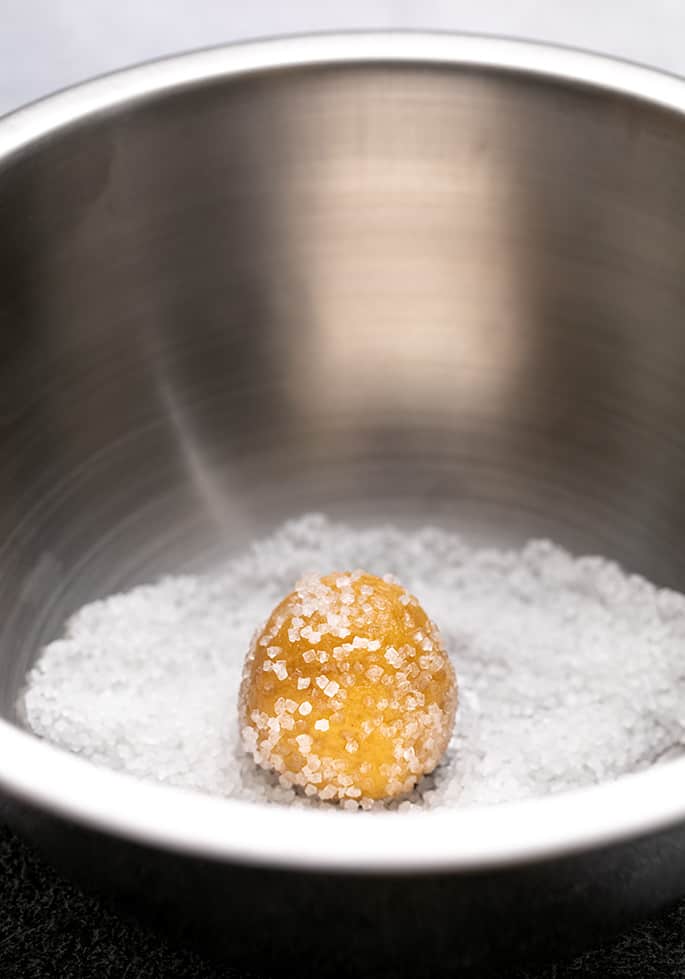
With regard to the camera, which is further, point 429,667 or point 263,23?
point 263,23

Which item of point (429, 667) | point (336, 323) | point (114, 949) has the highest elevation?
point (336, 323)

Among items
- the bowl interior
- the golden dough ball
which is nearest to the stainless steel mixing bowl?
the bowl interior

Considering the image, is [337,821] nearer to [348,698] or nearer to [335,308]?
[348,698]

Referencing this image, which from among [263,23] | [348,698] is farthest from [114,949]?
[263,23]

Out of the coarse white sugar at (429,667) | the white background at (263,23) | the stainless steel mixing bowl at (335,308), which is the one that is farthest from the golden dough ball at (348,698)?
→ the white background at (263,23)

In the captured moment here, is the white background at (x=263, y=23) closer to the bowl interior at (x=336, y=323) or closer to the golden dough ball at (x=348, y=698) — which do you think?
the bowl interior at (x=336, y=323)

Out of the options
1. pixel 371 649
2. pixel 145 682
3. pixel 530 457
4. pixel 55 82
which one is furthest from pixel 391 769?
pixel 55 82

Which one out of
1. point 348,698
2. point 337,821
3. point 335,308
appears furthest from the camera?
point 335,308
